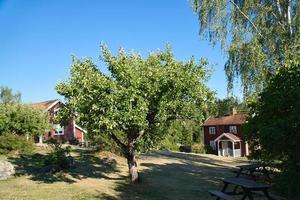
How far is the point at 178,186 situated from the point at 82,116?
5532 mm

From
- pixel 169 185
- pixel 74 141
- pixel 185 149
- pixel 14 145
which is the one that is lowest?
pixel 169 185

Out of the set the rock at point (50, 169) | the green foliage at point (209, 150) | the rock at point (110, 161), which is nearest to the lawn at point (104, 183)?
the rock at point (110, 161)

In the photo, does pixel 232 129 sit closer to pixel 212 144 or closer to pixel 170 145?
pixel 212 144

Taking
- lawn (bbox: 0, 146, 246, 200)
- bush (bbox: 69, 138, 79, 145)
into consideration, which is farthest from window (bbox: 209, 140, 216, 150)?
lawn (bbox: 0, 146, 246, 200)

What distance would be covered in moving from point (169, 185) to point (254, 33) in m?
11.1

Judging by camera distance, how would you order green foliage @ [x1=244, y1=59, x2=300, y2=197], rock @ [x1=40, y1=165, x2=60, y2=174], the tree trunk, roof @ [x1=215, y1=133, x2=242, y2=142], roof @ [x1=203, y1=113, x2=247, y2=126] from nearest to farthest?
1. green foliage @ [x1=244, y1=59, x2=300, y2=197]
2. the tree trunk
3. rock @ [x1=40, y1=165, x2=60, y2=174]
4. roof @ [x1=215, y1=133, x2=242, y2=142]
5. roof @ [x1=203, y1=113, x2=247, y2=126]

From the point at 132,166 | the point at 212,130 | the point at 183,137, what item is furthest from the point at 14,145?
the point at 183,137

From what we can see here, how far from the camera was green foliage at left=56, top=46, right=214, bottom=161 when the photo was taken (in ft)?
57.8

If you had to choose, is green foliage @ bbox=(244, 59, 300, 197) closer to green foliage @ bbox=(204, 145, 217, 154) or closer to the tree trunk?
the tree trunk

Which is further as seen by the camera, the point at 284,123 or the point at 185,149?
the point at 185,149

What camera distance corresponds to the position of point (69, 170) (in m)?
23.5

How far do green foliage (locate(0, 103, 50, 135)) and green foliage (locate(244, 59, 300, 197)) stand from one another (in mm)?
27297

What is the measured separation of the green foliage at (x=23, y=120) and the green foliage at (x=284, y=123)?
2730 cm

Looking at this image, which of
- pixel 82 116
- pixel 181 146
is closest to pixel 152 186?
pixel 82 116
